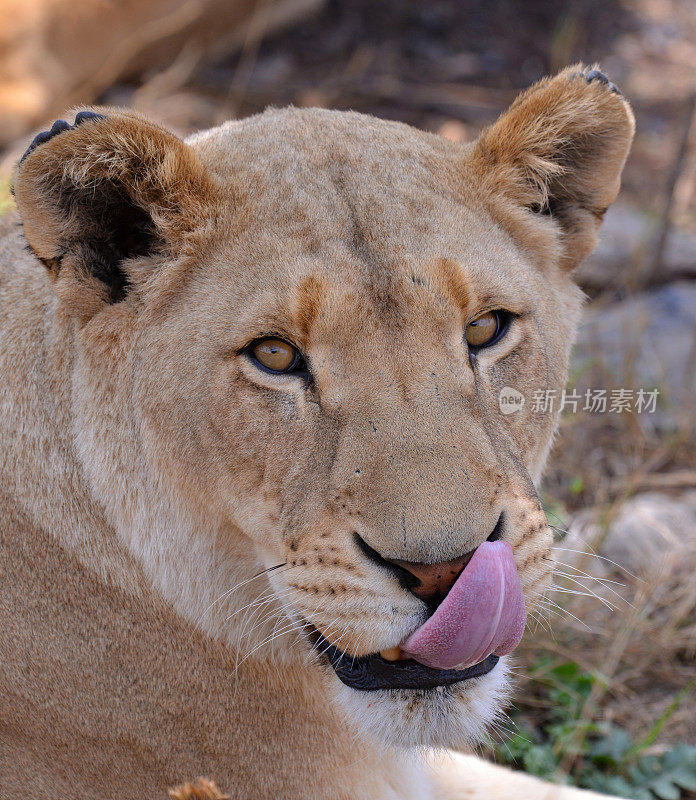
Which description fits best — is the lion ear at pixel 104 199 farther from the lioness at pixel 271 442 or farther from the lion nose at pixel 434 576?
the lion nose at pixel 434 576

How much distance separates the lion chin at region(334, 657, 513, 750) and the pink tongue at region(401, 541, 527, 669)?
6.1 inches

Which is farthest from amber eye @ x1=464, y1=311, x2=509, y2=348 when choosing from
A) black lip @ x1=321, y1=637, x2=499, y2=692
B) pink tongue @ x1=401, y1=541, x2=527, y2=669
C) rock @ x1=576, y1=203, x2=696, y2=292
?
rock @ x1=576, y1=203, x2=696, y2=292

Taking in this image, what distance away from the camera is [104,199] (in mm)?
2486

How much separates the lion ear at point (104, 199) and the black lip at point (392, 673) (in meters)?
1.08

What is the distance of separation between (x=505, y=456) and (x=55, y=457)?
3.79ft

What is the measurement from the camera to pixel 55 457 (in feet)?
8.46

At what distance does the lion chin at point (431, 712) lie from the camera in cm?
228

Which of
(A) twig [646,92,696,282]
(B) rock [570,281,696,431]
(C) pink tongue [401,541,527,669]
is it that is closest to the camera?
(C) pink tongue [401,541,527,669]

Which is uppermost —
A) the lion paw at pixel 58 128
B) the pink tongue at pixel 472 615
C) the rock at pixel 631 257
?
the lion paw at pixel 58 128

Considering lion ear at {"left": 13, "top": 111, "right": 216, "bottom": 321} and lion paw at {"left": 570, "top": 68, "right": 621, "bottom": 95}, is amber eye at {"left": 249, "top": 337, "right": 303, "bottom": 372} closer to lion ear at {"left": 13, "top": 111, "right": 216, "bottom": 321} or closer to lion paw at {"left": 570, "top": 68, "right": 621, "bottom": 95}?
lion ear at {"left": 13, "top": 111, "right": 216, "bottom": 321}

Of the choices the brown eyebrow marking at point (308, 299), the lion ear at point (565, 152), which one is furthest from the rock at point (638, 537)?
the brown eyebrow marking at point (308, 299)

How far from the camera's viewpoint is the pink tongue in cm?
206

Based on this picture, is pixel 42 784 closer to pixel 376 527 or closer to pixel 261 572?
pixel 261 572

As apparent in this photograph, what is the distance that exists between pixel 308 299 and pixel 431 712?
3.25ft
